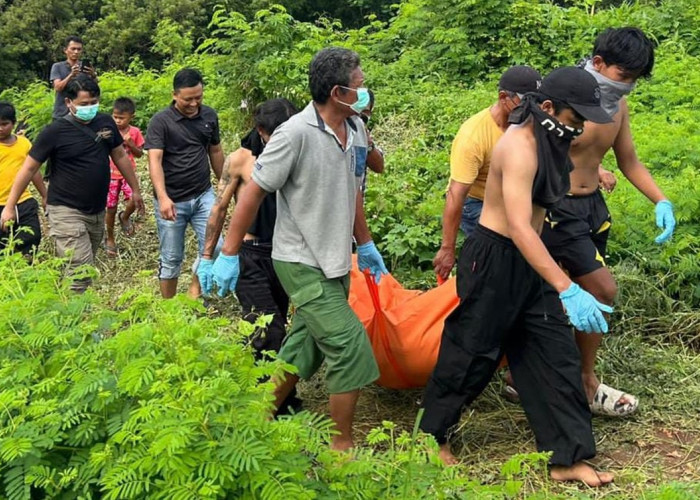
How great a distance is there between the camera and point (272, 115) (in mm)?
4281

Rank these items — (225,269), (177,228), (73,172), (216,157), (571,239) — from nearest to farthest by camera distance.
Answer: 1. (225,269)
2. (571,239)
3. (73,172)
4. (177,228)
5. (216,157)

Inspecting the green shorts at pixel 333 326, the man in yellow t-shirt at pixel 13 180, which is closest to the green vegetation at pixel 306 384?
the green shorts at pixel 333 326

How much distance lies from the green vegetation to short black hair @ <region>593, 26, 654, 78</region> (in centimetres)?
142

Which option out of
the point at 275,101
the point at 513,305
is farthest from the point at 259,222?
the point at 513,305

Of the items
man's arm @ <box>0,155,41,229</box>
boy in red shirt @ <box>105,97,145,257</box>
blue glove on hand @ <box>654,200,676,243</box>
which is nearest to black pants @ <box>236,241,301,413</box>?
man's arm @ <box>0,155,41,229</box>

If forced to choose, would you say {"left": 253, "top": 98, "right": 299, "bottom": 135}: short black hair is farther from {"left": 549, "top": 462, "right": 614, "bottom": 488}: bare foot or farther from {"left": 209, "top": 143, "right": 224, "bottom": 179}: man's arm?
{"left": 549, "top": 462, "right": 614, "bottom": 488}: bare foot

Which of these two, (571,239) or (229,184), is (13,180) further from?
(571,239)

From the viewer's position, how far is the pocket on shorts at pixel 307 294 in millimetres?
3668

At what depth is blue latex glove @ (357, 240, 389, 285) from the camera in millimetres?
4191

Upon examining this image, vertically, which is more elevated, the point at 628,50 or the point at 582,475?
the point at 628,50

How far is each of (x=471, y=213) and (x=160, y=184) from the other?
7.25 feet

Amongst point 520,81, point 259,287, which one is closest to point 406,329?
point 259,287

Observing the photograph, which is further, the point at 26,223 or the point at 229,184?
the point at 26,223

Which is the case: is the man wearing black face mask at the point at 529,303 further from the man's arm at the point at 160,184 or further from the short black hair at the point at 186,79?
the short black hair at the point at 186,79
